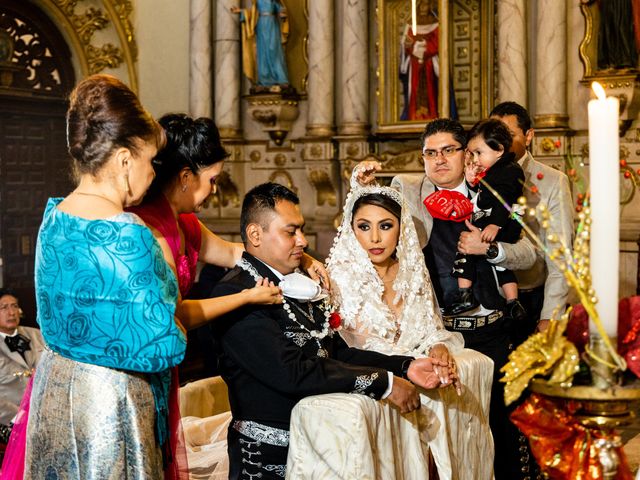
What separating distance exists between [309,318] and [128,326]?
34.0 inches

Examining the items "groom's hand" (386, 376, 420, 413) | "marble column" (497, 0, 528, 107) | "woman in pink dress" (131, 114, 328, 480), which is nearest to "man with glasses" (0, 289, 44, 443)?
"woman in pink dress" (131, 114, 328, 480)

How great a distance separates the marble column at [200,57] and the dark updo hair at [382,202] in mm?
6480

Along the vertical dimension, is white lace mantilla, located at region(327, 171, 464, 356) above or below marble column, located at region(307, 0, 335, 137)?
below

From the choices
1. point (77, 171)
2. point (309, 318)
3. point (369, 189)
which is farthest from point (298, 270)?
point (77, 171)

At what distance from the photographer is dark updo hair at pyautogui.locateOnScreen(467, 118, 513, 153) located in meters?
3.85

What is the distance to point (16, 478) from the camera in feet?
8.59

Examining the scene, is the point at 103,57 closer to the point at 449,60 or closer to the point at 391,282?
the point at 449,60

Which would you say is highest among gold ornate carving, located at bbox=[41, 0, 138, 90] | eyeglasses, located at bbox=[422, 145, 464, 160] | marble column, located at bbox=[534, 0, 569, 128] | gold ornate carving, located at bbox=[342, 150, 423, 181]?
gold ornate carving, located at bbox=[41, 0, 138, 90]

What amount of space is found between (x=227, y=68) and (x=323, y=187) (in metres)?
1.60

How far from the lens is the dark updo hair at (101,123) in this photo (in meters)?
2.34

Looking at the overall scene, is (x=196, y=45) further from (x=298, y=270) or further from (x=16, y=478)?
(x=16, y=478)

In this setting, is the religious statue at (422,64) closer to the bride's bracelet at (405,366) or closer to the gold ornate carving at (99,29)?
the gold ornate carving at (99,29)

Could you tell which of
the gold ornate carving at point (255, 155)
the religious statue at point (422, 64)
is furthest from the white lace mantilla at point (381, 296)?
the gold ornate carving at point (255, 155)

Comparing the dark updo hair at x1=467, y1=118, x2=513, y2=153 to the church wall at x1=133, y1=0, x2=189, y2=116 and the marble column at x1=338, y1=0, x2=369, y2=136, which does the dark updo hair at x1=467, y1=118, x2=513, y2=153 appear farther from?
the church wall at x1=133, y1=0, x2=189, y2=116
